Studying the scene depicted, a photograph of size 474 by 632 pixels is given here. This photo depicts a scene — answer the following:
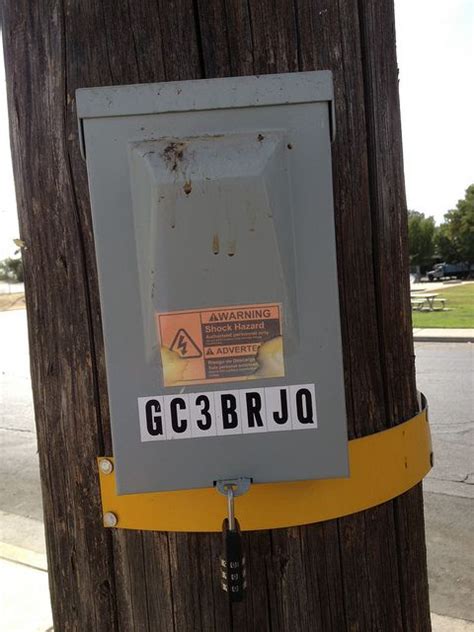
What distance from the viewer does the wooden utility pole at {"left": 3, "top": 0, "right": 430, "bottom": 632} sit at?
4.35 ft

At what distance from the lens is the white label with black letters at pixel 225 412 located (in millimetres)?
1162

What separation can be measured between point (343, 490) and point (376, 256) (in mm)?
545

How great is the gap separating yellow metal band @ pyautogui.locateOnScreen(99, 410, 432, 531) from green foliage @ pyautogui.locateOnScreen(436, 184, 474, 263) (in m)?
49.3

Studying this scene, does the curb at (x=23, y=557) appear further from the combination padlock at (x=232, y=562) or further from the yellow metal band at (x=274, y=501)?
the combination padlock at (x=232, y=562)

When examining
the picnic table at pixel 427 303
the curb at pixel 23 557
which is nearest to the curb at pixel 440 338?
the picnic table at pixel 427 303

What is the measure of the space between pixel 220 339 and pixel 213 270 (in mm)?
129

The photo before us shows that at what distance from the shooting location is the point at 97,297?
4.50 feet

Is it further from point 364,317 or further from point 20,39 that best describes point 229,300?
point 20,39

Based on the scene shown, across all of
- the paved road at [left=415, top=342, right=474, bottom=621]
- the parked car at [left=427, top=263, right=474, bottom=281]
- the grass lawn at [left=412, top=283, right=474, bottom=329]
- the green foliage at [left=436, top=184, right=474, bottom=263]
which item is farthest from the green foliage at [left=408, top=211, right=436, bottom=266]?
the paved road at [left=415, top=342, right=474, bottom=621]

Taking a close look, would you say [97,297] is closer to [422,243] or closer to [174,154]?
[174,154]

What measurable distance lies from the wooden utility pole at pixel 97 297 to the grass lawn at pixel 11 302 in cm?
3518

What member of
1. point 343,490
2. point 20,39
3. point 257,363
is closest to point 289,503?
point 343,490

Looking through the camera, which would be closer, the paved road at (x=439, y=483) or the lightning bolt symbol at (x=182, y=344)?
the lightning bolt symbol at (x=182, y=344)

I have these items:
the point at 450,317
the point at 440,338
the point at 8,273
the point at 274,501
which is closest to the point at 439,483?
the point at 274,501
